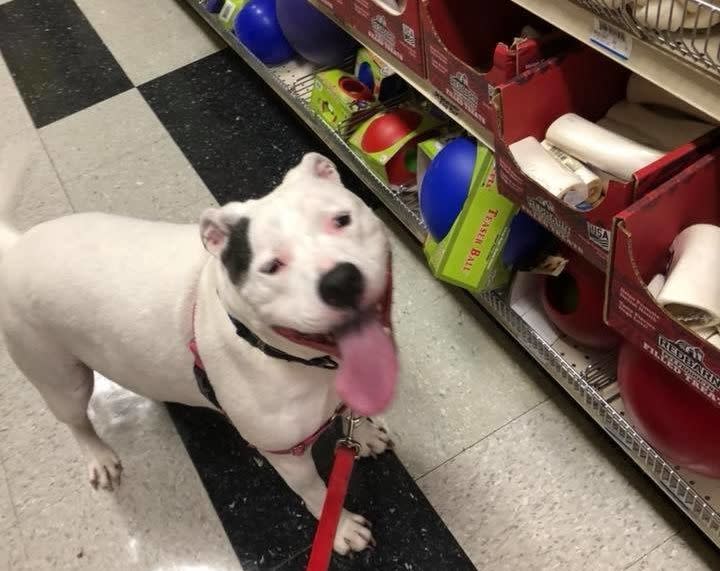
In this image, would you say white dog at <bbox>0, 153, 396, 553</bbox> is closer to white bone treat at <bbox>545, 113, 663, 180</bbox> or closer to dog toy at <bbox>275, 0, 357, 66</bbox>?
white bone treat at <bbox>545, 113, 663, 180</bbox>

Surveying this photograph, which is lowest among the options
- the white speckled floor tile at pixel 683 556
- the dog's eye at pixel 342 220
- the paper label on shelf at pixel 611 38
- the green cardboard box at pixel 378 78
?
the white speckled floor tile at pixel 683 556

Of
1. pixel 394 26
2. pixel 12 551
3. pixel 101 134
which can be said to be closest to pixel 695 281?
pixel 394 26

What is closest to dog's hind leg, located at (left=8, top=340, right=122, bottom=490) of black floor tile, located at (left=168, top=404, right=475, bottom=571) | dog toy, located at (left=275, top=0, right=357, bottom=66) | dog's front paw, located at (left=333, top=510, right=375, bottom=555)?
black floor tile, located at (left=168, top=404, right=475, bottom=571)

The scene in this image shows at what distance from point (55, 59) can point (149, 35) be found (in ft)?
1.25

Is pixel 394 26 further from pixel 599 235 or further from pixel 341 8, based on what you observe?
pixel 599 235

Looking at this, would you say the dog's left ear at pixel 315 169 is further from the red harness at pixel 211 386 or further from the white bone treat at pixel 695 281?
the white bone treat at pixel 695 281

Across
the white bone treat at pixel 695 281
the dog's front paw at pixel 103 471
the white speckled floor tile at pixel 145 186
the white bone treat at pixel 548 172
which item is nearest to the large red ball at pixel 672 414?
the white bone treat at pixel 695 281

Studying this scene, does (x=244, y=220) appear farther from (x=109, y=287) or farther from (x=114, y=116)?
(x=114, y=116)

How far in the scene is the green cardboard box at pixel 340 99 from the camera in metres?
1.84

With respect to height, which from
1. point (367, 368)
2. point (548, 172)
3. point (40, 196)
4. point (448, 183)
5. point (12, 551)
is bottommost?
point (12, 551)

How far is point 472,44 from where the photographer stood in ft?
4.64

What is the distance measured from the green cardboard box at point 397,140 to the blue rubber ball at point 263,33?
0.56 meters

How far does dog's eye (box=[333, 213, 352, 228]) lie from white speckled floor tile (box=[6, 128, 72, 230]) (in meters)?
1.48

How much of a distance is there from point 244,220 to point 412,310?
85cm
